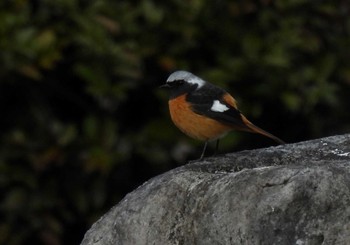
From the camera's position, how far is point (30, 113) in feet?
23.9

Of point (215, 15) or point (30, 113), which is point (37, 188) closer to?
point (30, 113)

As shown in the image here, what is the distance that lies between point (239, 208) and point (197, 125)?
1809mm

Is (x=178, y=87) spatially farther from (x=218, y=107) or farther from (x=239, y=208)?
(x=239, y=208)

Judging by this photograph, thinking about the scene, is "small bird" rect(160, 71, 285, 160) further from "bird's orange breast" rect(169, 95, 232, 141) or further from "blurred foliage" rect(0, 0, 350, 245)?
"blurred foliage" rect(0, 0, 350, 245)

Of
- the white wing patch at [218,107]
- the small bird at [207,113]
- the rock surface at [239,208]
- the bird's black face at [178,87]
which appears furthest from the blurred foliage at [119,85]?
the rock surface at [239,208]

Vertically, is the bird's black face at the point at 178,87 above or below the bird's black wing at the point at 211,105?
above

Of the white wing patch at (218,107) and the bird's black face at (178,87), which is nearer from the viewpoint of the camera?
the white wing patch at (218,107)

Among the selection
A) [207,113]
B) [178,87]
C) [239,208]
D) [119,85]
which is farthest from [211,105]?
[239,208]

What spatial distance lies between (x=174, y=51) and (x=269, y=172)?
327cm

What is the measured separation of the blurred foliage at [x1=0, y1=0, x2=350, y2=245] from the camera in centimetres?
714

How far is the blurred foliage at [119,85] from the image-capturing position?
7145mm

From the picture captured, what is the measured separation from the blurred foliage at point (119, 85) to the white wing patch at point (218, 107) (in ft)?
3.99

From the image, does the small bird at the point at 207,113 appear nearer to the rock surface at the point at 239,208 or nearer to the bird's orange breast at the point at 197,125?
the bird's orange breast at the point at 197,125

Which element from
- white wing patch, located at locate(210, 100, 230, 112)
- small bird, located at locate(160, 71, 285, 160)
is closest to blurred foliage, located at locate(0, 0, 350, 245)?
small bird, located at locate(160, 71, 285, 160)
